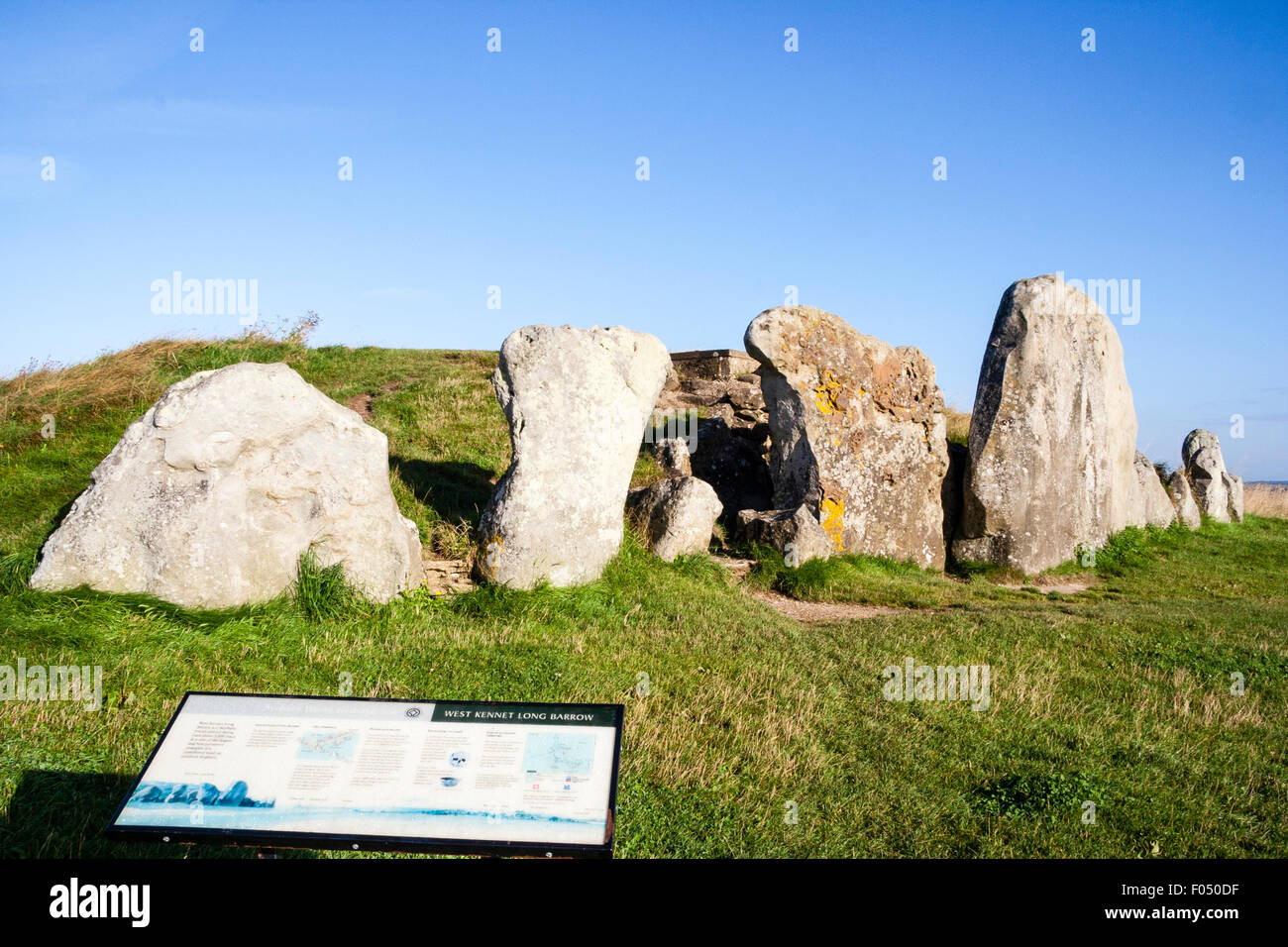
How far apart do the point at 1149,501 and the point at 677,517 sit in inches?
435

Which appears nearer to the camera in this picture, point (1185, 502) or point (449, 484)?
point (449, 484)

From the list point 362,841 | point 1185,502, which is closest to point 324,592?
point 362,841

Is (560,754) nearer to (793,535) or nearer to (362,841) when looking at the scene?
(362,841)

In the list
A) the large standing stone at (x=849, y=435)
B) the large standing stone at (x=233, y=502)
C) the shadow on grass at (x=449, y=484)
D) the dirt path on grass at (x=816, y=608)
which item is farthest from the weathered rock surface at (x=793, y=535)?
the large standing stone at (x=233, y=502)

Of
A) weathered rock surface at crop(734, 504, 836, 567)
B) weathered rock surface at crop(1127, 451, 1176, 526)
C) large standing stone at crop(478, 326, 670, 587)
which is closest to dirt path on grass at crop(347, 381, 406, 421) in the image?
large standing stone at crop(478, 326, 670, 587)

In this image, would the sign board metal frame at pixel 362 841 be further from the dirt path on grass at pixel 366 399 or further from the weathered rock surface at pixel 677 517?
the dirt path on grass at pixel 366 399

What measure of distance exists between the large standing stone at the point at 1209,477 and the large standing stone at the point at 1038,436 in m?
7.47

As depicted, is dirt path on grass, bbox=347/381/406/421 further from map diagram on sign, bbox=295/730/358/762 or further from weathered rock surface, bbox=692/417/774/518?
map diagram on sign, bbox=295/730/358/762

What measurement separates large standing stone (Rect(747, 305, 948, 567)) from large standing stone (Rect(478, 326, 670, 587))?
331cm

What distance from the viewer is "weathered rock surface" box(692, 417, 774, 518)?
14.1 m

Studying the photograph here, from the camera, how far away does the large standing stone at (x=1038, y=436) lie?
42.5 ft

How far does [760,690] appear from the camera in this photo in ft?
23.3
